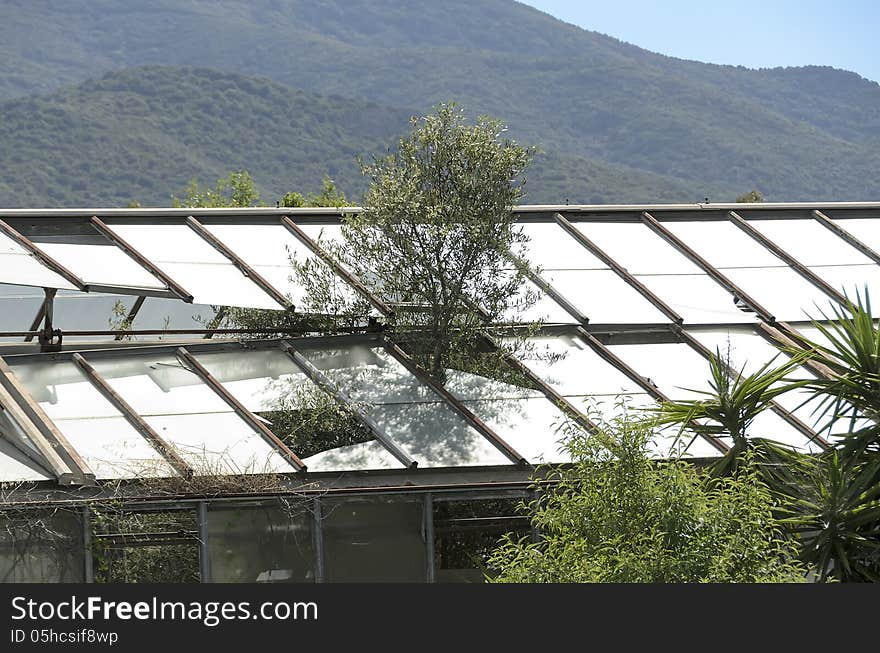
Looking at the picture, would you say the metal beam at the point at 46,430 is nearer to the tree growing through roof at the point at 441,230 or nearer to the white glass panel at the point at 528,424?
the tree growing through roof at the point at 441,230

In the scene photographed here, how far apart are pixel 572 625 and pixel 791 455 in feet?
17.4

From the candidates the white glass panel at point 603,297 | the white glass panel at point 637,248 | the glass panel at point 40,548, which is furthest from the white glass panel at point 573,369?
the glass panel at point 40,548

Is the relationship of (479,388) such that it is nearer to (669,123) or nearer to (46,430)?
(46,430)

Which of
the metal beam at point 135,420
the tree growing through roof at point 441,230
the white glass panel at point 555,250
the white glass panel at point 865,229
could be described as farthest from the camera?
the white glass panel at point 865,229

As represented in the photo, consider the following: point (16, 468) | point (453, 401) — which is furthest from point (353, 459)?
point (16, 468)

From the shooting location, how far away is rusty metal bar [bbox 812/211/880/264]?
18922mm

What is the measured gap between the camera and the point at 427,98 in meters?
192

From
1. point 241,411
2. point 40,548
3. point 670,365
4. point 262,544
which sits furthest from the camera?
point 670,365

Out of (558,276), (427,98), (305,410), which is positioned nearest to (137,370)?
(305,410)

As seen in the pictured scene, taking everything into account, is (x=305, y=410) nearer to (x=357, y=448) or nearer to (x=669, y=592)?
(x=357, y=448)

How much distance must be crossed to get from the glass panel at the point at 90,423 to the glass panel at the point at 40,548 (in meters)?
0.70

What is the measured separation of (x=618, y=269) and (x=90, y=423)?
27.4ft

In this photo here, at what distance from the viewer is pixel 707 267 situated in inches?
711

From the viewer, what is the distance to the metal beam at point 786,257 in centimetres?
1777
